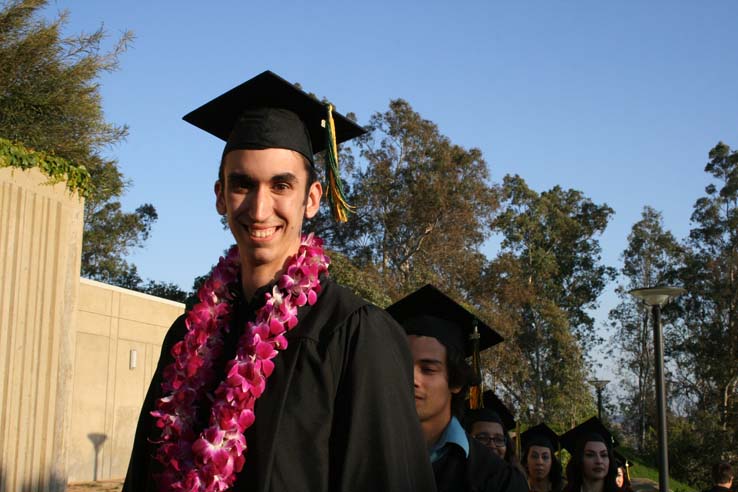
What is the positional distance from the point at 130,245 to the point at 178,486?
35717 millimetres

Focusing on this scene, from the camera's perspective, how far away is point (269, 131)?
8.05ft

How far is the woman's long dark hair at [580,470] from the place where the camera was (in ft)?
24.7

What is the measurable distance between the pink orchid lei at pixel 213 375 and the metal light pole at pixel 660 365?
11.1 metres

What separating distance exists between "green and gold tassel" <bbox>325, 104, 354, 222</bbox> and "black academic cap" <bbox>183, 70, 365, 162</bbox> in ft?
0.08

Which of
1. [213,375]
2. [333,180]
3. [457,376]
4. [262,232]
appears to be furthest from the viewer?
[457,376]

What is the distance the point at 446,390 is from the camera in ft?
14.3

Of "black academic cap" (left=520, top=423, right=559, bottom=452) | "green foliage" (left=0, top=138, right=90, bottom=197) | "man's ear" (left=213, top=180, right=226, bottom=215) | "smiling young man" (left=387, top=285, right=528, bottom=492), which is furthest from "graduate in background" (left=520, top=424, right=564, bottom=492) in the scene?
"green foliage" (left=0, top=138, right=90, bottom=197)

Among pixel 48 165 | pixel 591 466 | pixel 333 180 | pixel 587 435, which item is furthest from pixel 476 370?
pixel 48 165

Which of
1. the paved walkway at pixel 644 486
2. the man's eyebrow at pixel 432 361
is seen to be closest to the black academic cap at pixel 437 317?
the man's eyebrow at pixel 432 361

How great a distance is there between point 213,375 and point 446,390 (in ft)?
6.95

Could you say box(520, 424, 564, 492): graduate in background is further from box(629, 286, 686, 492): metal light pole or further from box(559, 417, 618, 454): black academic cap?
box(629, 286, 686, 492): metal light pole

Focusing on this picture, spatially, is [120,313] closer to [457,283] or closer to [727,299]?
[457,283]

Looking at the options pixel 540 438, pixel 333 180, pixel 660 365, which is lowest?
pixel 540 438

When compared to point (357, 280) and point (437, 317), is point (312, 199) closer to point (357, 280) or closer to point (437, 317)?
point (437, 317)
